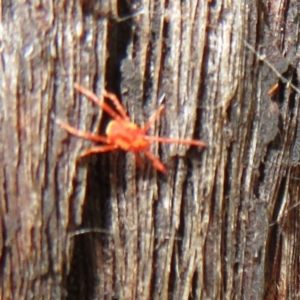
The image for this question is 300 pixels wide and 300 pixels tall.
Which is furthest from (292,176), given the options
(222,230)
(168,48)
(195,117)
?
(168,48)

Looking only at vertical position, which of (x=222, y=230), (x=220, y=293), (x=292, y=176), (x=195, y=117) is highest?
(x=195, y=117)

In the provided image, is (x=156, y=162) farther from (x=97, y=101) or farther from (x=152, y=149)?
(x=97, y=101)

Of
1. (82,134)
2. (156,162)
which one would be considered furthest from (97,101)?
(156,162)

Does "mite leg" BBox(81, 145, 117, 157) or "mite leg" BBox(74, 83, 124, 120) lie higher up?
"mite leg" BBox(74, 83, 124, 120)

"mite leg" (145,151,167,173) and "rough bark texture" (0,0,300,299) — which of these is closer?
"rough bark texture" (0,0,300,299)

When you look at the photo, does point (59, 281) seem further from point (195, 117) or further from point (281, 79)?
point (281, 79)

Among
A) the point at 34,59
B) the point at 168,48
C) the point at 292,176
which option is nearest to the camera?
the point at 34,59

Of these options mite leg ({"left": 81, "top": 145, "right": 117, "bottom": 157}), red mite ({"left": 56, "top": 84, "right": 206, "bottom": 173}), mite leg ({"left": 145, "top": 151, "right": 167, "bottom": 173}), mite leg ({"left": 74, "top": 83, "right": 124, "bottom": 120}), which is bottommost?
mite leg ({"left": 145, "top": 151, "right": 167, "bottom": 173})
